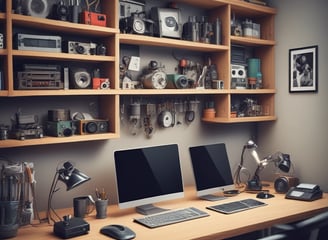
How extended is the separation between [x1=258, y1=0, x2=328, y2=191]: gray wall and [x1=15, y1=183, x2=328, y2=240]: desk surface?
46cm

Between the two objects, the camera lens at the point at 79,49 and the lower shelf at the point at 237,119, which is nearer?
the camera lens at the point at 79,49

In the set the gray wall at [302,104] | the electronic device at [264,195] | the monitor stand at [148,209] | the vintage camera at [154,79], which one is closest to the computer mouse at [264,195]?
the electronic device at [264,195]

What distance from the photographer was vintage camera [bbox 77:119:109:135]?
247 centimetres

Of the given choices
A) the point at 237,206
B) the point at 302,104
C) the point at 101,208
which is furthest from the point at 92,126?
the point at 302,104

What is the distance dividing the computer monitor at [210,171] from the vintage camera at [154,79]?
530mm

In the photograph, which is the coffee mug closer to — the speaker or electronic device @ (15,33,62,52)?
electronic device @ (15,33,62,52)

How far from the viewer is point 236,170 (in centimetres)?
361

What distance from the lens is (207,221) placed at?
235 centimetres

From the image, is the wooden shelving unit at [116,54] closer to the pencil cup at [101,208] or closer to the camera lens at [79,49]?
the camera lens at [79,49]

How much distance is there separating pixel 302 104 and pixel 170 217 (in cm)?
168

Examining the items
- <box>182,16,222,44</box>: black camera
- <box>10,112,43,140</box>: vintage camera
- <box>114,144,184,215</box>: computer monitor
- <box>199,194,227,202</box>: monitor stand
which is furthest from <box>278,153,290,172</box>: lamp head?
<box>10,112,43,140</box>: vintage camera

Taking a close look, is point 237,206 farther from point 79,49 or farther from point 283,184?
point 79,49

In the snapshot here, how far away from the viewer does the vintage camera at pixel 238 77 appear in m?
3.33

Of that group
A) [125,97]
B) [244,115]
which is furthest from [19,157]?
[244,115]
